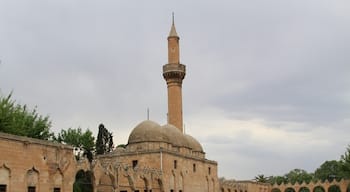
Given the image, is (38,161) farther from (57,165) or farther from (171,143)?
(171,143)

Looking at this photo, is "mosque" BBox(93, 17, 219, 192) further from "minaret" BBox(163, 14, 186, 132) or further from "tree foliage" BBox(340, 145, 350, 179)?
"tree foliage" BBox(340, 145, 350, 179)

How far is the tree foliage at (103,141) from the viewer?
45.5 meters

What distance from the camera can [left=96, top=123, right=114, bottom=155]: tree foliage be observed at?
4550cm

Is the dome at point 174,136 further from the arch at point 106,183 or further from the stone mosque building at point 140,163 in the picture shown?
the arch at point 106,183

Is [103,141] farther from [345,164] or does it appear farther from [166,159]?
[345,164]

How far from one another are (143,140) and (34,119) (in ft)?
28.7

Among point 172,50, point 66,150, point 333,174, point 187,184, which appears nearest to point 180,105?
point 172,50

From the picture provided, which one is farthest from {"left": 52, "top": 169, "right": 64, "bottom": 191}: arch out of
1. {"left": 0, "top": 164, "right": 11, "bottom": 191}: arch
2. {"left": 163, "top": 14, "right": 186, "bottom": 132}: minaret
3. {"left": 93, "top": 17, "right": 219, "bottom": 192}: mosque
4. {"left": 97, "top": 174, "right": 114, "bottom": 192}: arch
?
{"left": 163, "top": 14, "right": 186, "bottom": 132}: minaret

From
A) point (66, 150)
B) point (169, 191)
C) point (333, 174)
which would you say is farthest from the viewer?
point (333, 174)

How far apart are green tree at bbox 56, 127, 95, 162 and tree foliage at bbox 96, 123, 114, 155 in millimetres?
1486

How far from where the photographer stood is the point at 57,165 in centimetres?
2206

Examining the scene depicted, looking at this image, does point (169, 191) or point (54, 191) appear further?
point (169, 191)

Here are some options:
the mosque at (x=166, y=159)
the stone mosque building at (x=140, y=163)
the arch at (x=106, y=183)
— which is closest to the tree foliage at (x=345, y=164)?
the stone mosque building at (x=140, y=163)

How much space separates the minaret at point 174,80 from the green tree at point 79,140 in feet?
26.6
